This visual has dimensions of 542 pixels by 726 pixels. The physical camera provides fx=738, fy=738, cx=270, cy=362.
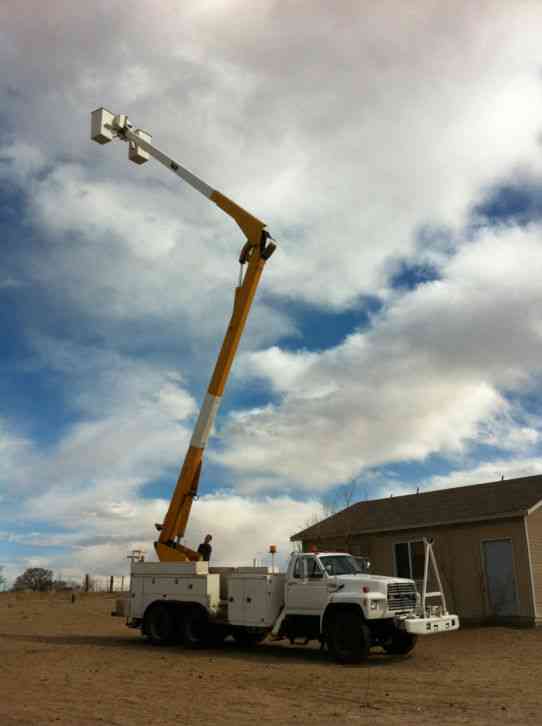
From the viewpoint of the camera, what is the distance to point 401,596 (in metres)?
14.3

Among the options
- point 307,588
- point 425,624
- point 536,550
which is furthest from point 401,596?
point 536,550

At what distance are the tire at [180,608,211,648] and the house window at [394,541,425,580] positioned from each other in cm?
891

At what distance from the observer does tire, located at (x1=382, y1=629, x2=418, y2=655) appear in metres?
14.9

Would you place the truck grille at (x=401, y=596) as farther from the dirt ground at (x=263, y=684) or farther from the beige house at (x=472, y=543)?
the beige house at (x=472, y=543)

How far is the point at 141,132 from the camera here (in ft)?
59.7

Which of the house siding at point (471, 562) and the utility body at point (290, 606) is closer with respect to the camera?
the utility body at point (290, 606)

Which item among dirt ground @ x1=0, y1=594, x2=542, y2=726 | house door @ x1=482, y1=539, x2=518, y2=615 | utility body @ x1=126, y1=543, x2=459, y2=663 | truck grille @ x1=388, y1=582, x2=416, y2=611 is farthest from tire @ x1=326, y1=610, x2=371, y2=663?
house door @ x1=482, y1=539, x2=518, y2=615

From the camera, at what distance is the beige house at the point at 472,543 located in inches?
810

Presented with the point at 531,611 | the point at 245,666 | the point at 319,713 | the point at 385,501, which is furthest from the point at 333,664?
the point at 385,501

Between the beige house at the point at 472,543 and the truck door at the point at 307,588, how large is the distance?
8133mm

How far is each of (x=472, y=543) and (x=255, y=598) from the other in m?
8.89

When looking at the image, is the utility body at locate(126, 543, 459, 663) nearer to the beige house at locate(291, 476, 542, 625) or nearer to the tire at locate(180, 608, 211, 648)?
the tire at locate(180, 608, 211, 648)

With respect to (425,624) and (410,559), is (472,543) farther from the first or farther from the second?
(425,624)

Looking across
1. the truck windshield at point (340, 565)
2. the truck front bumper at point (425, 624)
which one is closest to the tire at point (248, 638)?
the truck windshield at point (340, 565)
